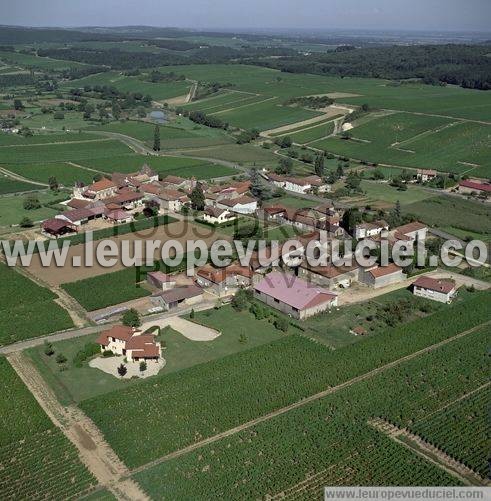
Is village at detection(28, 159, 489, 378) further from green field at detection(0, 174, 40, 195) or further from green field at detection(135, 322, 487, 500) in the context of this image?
green field at detection(135, 322, 487, 500)

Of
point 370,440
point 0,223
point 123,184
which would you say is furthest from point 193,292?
point 123,184

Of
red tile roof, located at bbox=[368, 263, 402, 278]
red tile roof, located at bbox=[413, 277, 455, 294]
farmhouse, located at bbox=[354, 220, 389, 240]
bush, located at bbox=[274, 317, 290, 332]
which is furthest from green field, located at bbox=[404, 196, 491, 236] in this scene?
bush, located at bbox=[274, 317, 290, 332]

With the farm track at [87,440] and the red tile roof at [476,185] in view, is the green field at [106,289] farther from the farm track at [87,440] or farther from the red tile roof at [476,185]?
the red tile roof at [476,185]

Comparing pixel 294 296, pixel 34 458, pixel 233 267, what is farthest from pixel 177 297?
pixel 34 458

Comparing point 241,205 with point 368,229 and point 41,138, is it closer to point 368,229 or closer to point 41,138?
point 368,229

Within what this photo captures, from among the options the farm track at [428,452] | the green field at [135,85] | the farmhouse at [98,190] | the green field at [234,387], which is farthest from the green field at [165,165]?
the green field at [135,85]

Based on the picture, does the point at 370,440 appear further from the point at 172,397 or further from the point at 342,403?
the point at 172,397
